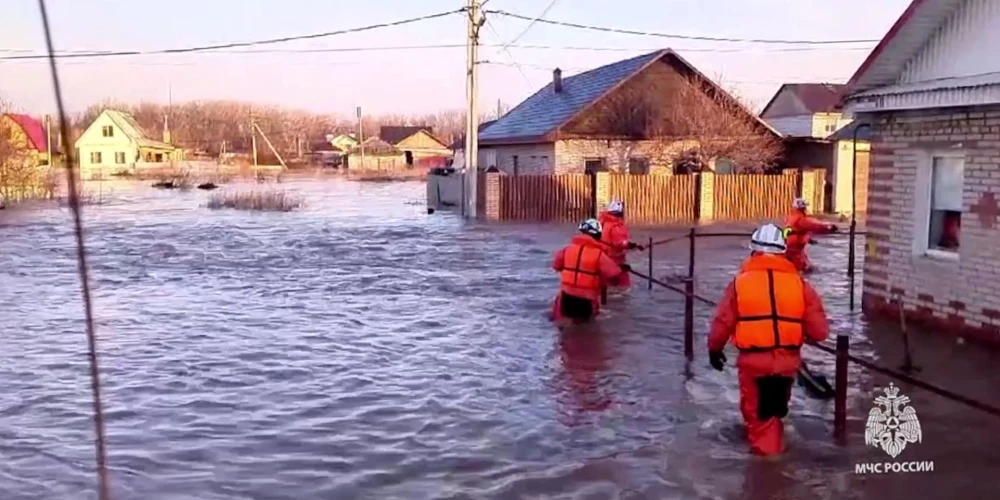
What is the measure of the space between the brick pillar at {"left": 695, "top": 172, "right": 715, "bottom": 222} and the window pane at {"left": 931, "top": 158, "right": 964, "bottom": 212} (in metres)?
20.0

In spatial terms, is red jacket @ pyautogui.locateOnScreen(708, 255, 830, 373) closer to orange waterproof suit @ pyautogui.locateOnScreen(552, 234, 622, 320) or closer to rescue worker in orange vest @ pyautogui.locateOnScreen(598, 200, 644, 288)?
orange waterproof suit @ pyautogui.locateOnScreen(552, 234, 622, 320)

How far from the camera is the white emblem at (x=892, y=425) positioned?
7.22 meters

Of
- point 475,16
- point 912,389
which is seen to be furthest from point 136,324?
point 475,16

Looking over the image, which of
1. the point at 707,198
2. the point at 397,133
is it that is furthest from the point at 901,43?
the point at 397,133

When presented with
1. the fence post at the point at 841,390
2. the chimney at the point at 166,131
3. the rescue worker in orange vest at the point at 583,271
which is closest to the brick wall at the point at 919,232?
the rescue worker in orange vest at the point at 583,271

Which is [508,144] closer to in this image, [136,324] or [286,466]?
[136,324]

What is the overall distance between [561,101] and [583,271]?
2595 centimetres

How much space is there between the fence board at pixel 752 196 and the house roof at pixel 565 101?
252cm

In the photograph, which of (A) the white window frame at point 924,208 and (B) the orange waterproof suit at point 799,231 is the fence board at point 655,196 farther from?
(A) the white window frame at point 924,208

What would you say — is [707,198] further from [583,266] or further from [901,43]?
[583,266]

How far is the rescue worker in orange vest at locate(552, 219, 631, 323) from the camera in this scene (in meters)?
11.0

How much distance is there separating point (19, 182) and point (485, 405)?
37596mm

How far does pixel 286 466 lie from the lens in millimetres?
6863

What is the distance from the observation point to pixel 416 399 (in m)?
8.69
